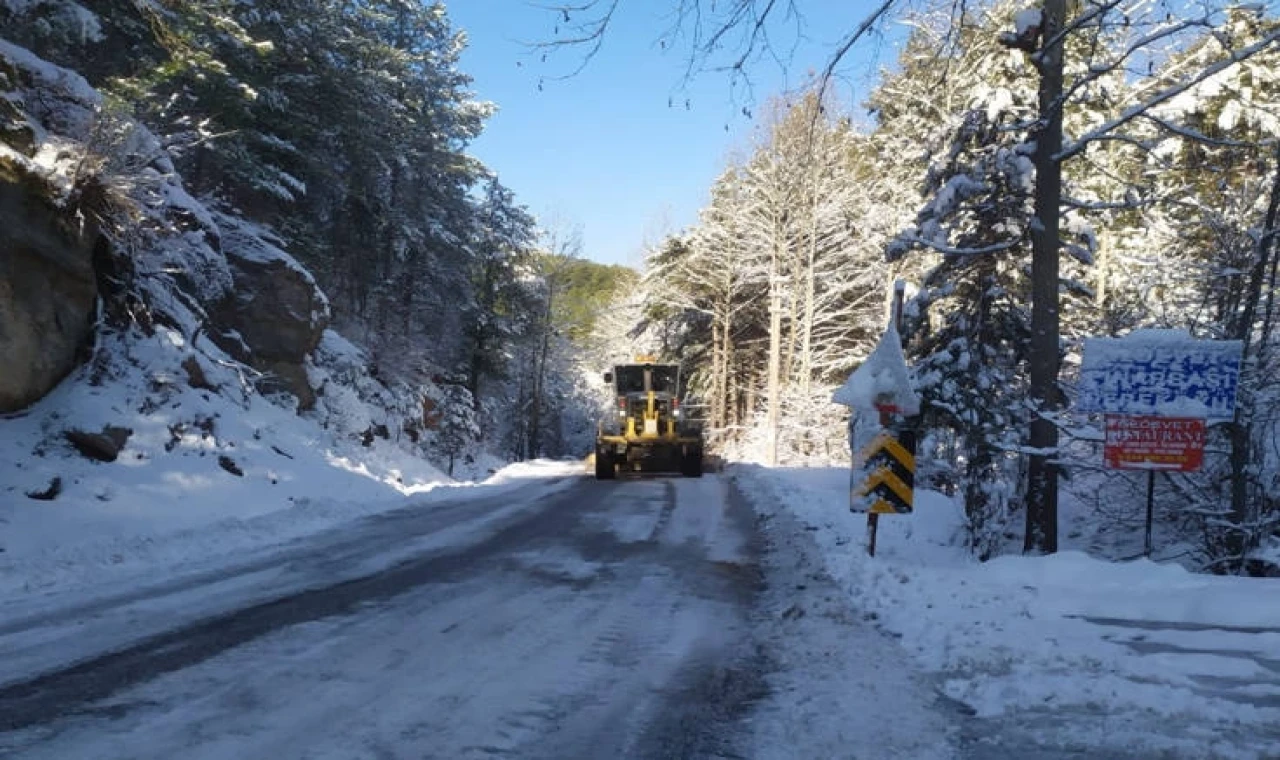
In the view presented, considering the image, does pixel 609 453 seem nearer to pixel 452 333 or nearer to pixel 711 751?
pixel 452 333

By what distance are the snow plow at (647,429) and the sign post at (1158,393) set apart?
49.7ft

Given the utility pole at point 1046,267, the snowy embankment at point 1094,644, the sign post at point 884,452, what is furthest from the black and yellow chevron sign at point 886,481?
the utility pole at point 1046,267

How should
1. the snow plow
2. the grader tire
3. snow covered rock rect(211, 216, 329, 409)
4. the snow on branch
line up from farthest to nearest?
the snow plow < the grader tire < snow covered rock rect(211, 216, 329, 409) < the snow on branch

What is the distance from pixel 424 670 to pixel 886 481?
18.9ft

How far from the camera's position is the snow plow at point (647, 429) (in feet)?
76.3

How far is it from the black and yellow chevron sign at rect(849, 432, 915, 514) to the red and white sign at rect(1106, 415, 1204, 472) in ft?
6.32

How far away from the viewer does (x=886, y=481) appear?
9320 millimetres

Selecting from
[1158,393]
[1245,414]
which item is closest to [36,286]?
[1158,393]

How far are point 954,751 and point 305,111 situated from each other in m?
22.0

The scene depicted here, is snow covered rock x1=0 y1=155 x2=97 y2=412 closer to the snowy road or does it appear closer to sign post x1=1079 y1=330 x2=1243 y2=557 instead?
the snowy road

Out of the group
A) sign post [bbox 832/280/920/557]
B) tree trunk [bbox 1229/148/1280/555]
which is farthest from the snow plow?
tree trunk [bbox 1229/148/1280/555]

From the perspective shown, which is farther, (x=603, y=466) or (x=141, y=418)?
(x=603, y=466)

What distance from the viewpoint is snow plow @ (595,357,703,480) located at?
23266mm

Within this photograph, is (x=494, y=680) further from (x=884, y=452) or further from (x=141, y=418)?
(x=141, y=418)
